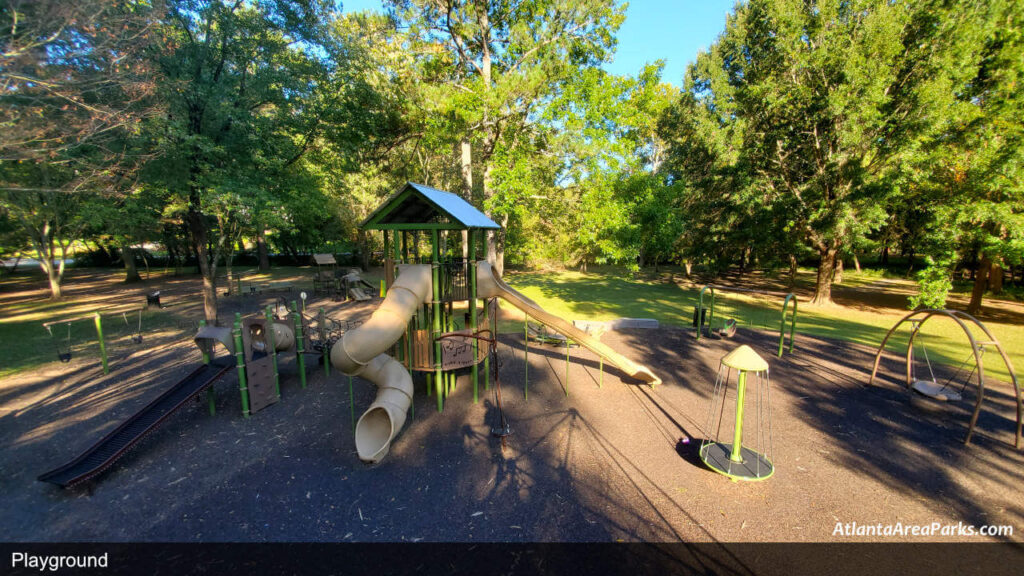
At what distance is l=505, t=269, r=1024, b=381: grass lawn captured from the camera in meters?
14.7

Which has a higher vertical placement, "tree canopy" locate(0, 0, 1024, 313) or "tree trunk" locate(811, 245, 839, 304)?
"tree canopy" locate(0, 0, 1024, 313)

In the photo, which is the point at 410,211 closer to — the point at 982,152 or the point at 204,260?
the point at 204,260

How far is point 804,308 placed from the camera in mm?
21438

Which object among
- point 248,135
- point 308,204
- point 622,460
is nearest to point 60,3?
point 248,135

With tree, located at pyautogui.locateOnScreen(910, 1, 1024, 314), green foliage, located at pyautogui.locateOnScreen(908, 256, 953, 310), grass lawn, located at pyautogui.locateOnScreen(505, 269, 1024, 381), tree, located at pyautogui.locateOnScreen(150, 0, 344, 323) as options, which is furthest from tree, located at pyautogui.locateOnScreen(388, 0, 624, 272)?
green foliage, located at pyautogui.locateOnScreen(908, 256, 953, 310)

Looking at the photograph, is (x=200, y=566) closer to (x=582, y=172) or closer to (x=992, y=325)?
(x=582, y=172)

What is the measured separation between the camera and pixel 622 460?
7.07 metres

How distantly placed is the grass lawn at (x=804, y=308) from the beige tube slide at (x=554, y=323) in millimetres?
7618

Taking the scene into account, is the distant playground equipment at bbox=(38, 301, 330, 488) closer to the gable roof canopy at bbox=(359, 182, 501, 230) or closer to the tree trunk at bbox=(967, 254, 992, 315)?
the gable roof canopy at bbox=(359, 182, 501, 230)

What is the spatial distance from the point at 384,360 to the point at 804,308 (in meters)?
23.7

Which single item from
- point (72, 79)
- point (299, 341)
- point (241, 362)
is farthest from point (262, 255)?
point (241, 362)

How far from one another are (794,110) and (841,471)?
20179 millimetres

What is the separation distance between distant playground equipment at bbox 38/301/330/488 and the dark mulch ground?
0.40 metres

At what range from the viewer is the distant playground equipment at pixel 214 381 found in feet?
20.6
